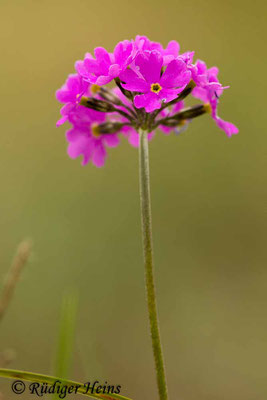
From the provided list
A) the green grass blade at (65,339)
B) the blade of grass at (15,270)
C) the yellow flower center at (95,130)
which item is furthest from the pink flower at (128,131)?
the green grass blade at (65,339)

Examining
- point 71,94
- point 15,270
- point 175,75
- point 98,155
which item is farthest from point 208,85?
point 15,270

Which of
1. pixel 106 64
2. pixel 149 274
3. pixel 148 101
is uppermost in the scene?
pixel 106 64

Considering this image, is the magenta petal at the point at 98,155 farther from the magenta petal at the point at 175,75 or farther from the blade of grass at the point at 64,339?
the blade of grass at the point at 64,339

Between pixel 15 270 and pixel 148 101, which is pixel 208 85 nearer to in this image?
pixel 148 101

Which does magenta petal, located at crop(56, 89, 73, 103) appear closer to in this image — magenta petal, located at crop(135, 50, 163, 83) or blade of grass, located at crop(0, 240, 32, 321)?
magenta petal, located at crop(135, 50, 163, 83)

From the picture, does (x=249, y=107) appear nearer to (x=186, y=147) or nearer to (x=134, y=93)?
(x=186, y=147)

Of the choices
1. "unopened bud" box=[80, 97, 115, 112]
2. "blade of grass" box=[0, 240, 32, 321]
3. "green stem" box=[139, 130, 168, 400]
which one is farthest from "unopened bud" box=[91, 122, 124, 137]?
"blade of grass" box=[0, 240, 32, 321]

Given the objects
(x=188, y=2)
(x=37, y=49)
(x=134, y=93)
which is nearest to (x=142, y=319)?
(x=134, y=93)
